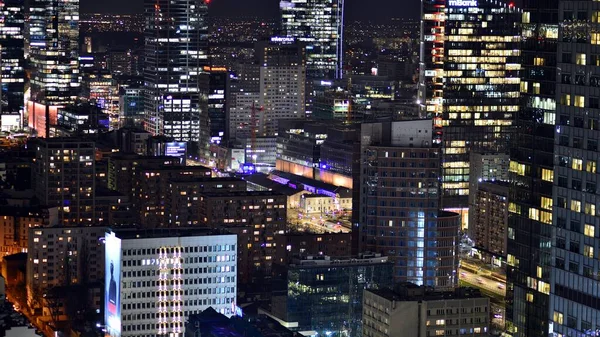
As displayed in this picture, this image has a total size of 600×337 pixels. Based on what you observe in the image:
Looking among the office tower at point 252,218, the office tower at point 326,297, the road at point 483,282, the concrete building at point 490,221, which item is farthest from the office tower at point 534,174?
the office tower at point 252,218

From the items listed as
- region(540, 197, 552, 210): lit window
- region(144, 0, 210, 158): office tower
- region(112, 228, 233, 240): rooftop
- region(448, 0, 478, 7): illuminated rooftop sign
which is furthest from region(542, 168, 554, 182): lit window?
region(144, 0, 210, 158): office tower

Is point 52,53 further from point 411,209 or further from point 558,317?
point 558,317

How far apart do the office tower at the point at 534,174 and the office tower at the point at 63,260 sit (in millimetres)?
31761

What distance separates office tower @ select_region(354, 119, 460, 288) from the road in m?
5.32

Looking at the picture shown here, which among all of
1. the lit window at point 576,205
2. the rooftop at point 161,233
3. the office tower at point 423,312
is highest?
the lit window at point 576,205

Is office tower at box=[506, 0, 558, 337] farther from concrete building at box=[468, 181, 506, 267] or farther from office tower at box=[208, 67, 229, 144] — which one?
office tower at box=[208, 67, 229, 144]

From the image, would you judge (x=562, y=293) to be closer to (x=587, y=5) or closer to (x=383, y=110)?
(x=587, y=5)

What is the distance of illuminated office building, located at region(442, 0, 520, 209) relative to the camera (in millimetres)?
110500

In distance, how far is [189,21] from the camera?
146m

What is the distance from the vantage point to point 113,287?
64.6m

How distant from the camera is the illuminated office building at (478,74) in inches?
4350

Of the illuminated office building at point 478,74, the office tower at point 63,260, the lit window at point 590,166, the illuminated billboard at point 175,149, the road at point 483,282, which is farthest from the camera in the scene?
the illuminated billboard at point 175,149

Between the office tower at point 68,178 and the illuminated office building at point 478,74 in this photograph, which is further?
the illuminated office building at point 478,74

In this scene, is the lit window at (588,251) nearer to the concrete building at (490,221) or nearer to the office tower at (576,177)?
the office tower at (576,177)
